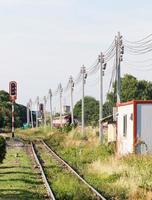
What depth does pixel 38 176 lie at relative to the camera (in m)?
22.5

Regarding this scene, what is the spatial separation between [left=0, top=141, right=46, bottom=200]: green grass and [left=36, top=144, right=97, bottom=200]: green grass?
43 cm

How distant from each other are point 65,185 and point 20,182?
1.70 metres

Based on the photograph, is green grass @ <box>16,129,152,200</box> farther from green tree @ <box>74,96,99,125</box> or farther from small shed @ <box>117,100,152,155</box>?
green tree @ <box>74,96,99,125</box>

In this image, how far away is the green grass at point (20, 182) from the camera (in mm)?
16844

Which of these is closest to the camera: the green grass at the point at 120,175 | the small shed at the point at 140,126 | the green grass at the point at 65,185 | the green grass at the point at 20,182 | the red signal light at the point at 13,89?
the green grass at the point at 65,185

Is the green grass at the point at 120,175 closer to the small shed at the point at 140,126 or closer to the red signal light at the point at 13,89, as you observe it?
the small shed at the point at 140,126

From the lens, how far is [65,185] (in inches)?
748

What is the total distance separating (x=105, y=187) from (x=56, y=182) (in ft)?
5.70

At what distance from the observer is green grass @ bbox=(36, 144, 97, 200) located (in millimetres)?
16544

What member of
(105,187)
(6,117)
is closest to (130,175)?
(105,187)

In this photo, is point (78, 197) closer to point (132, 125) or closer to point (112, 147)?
point (132, 125)

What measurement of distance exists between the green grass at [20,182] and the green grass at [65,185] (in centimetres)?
43

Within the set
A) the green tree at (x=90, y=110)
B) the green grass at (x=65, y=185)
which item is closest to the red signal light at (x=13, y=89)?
the green grass at (x=65, y=185)

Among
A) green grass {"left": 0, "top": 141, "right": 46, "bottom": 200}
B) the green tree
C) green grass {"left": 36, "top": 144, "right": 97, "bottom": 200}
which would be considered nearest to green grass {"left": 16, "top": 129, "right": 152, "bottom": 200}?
green grass {"left": 36, "top": 144, "right": 97, "bottom": 200}
